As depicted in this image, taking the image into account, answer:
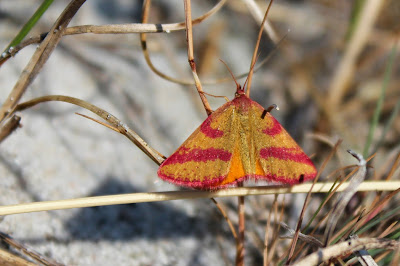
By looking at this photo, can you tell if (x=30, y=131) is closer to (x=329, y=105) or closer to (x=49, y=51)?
(x=49, y=51)

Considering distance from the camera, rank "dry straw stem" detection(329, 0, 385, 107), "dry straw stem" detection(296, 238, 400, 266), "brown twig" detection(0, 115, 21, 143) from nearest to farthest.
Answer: "dry straw stem" detection(296, 238, 400, 266) < "brown twig" detection(0, 115, 21, 143) < "dry straw stem" detection(329, 0, 385, 107)

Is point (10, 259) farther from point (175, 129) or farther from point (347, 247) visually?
point (175, 129)

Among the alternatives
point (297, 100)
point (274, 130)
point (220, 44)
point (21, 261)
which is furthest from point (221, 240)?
point (220, 44)

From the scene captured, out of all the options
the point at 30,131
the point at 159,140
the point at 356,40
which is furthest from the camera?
the point at 356,40

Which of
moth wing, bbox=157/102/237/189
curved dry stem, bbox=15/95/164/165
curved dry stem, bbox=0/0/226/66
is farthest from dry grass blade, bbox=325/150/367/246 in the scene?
curved dry stem, bbox=0/0/226/66

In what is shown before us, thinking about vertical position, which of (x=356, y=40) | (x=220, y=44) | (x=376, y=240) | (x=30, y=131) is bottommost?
(x=376, y=240)

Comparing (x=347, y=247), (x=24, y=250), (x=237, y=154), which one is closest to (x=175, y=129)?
(x=237, y=154)

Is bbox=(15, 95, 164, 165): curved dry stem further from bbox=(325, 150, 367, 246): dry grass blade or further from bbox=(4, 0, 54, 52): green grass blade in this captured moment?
bbox=(325, 150, 367, 246): dry grass blade

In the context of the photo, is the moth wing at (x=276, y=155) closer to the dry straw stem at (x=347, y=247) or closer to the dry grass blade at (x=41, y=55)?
the dry straw stem at (x=347, y=247)
